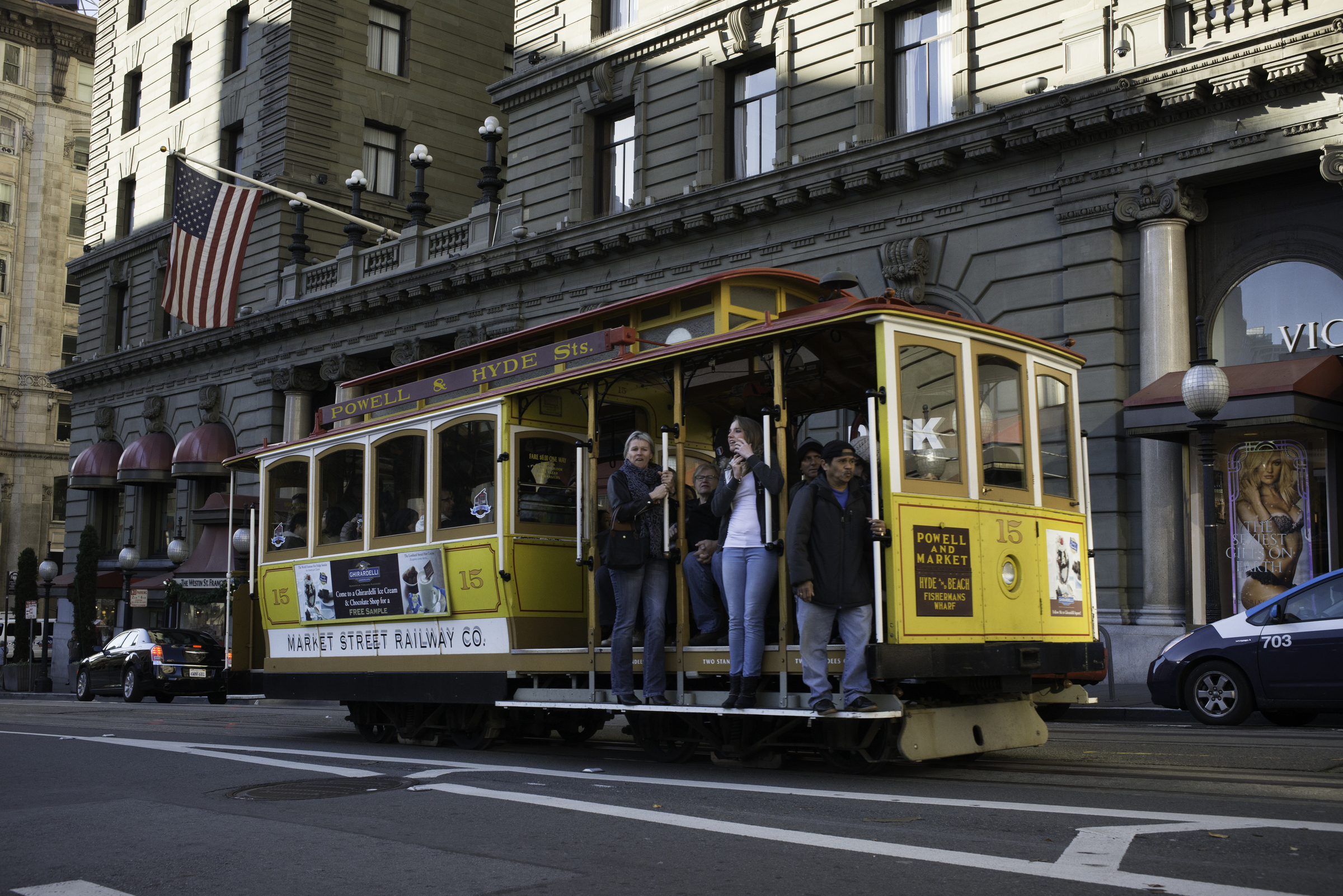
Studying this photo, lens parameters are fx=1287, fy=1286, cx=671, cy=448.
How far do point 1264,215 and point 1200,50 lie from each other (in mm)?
2538

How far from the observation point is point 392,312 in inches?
1273

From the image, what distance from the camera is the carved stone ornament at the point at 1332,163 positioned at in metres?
16.9

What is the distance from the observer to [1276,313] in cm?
1820

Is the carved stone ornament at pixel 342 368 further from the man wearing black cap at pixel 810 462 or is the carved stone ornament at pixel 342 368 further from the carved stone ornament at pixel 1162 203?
the man wearing black cap at pixel 810 462

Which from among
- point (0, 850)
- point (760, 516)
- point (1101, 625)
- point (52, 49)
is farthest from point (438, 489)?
point (52, 49)

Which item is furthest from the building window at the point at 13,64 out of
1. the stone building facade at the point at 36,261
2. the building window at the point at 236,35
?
the building window at the point at 236,35

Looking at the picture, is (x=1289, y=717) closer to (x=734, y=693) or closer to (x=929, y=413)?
(x=929, y=413)

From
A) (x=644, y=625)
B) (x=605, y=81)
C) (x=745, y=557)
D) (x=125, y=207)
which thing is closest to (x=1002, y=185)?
(x=605, y=81)

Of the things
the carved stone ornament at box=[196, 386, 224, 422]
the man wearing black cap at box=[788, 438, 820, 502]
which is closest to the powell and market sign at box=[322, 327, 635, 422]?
the man wearing black cap at box=[788, 438, 820, 502]

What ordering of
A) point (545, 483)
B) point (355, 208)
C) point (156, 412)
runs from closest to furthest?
point (545, 483)
point (355, 208)
point (156, 412)

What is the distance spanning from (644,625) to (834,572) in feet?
6.66

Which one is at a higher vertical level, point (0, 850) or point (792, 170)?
point (792, 170)

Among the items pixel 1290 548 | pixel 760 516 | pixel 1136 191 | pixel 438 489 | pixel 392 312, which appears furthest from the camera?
pixel 392 312

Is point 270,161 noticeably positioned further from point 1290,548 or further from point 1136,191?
point 1290,548
